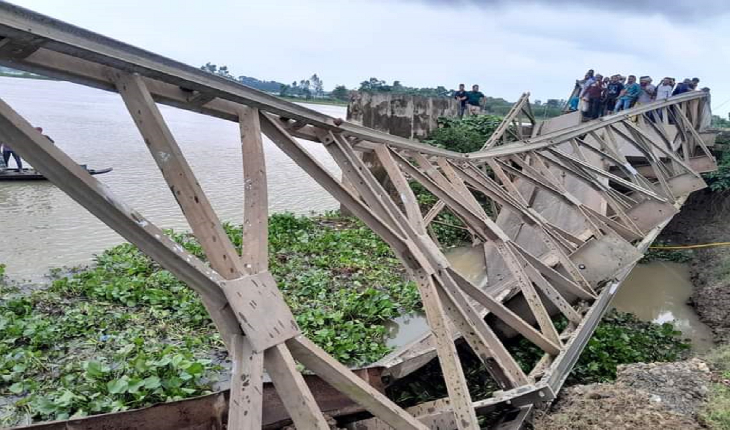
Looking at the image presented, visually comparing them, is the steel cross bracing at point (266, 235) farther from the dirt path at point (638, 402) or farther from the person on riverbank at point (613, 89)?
the person on riverbank at point (613, 89)

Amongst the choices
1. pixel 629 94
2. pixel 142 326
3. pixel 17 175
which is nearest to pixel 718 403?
pixel 142 326

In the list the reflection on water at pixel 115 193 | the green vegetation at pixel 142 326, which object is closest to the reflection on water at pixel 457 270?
the green vegetation at pixel 142 326

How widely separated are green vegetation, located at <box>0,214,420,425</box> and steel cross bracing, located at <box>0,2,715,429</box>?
1.45 m

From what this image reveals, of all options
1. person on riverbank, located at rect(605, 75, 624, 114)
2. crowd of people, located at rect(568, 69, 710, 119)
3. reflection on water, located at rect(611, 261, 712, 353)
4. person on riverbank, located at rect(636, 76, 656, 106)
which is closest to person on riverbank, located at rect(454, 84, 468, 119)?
crowd of people, located at rect(568, 69, 710, 119)

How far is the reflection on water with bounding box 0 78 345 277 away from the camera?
909cm

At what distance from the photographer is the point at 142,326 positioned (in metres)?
5.72

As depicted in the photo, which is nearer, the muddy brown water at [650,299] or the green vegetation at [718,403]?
the green vegetation at [718,403]

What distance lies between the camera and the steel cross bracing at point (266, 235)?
2068 mm

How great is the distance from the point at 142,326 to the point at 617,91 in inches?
483

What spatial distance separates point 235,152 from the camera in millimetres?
23594

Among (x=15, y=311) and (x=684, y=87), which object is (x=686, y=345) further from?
(x=684, y=87)

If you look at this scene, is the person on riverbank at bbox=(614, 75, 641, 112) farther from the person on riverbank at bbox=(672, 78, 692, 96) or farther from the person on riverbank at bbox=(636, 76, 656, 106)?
the person on riverbank at bbox=(672, 78, 692, 96)

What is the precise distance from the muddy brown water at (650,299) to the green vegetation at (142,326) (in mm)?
313

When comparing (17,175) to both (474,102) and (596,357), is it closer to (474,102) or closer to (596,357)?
(474,102)
